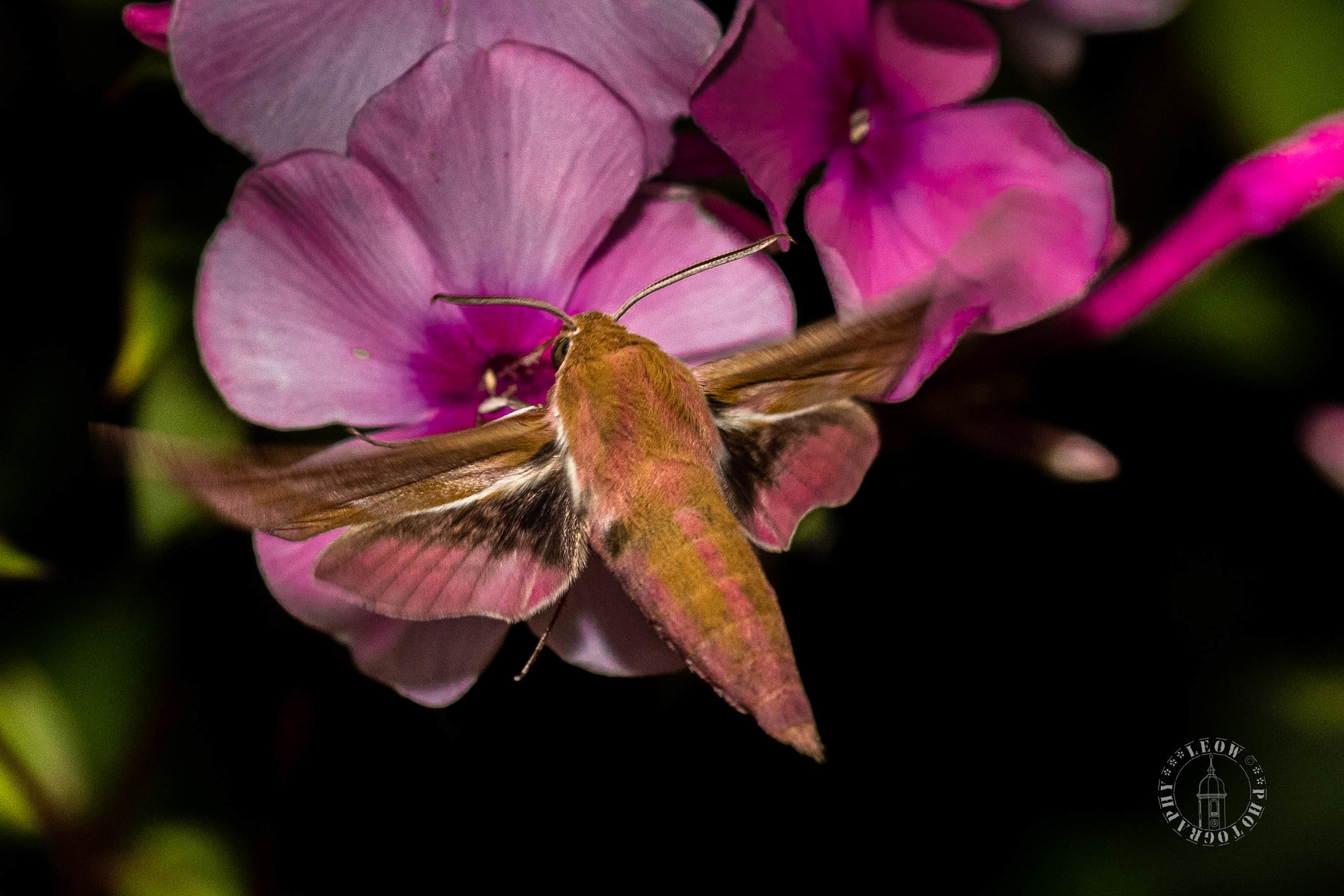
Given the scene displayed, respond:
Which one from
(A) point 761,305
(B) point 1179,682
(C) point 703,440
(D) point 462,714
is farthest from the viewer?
(B) point 1179,682

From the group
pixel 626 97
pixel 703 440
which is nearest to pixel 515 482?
pixel 703 440

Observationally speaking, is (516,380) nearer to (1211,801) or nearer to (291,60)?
(291,60)

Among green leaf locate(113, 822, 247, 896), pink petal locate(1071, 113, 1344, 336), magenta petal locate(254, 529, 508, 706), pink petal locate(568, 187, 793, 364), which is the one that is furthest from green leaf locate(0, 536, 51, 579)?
pink petal locate(1071, 113, 1344, 336)

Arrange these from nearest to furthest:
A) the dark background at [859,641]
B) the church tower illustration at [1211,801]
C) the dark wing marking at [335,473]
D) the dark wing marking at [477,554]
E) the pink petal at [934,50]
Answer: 1. the dark wing marking at [335,473]
2. the dark wing marking at [477,554]
3. the pink petal at [934,50]
4. the dark background at [859,641]
5. the church tower illustration at [1211,801]

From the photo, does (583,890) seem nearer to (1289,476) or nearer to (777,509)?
(777,509)

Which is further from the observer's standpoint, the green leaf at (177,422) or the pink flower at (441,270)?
the green leaf at (177,422)

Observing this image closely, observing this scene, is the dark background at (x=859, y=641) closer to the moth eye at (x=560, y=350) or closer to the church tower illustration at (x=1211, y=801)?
the church tower illustration at (x=1211, y=801)

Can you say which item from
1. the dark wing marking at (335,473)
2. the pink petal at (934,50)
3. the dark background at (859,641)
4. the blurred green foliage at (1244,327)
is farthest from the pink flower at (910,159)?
the blurred green foliage at (1244,327)

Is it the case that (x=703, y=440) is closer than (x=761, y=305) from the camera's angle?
Yes
